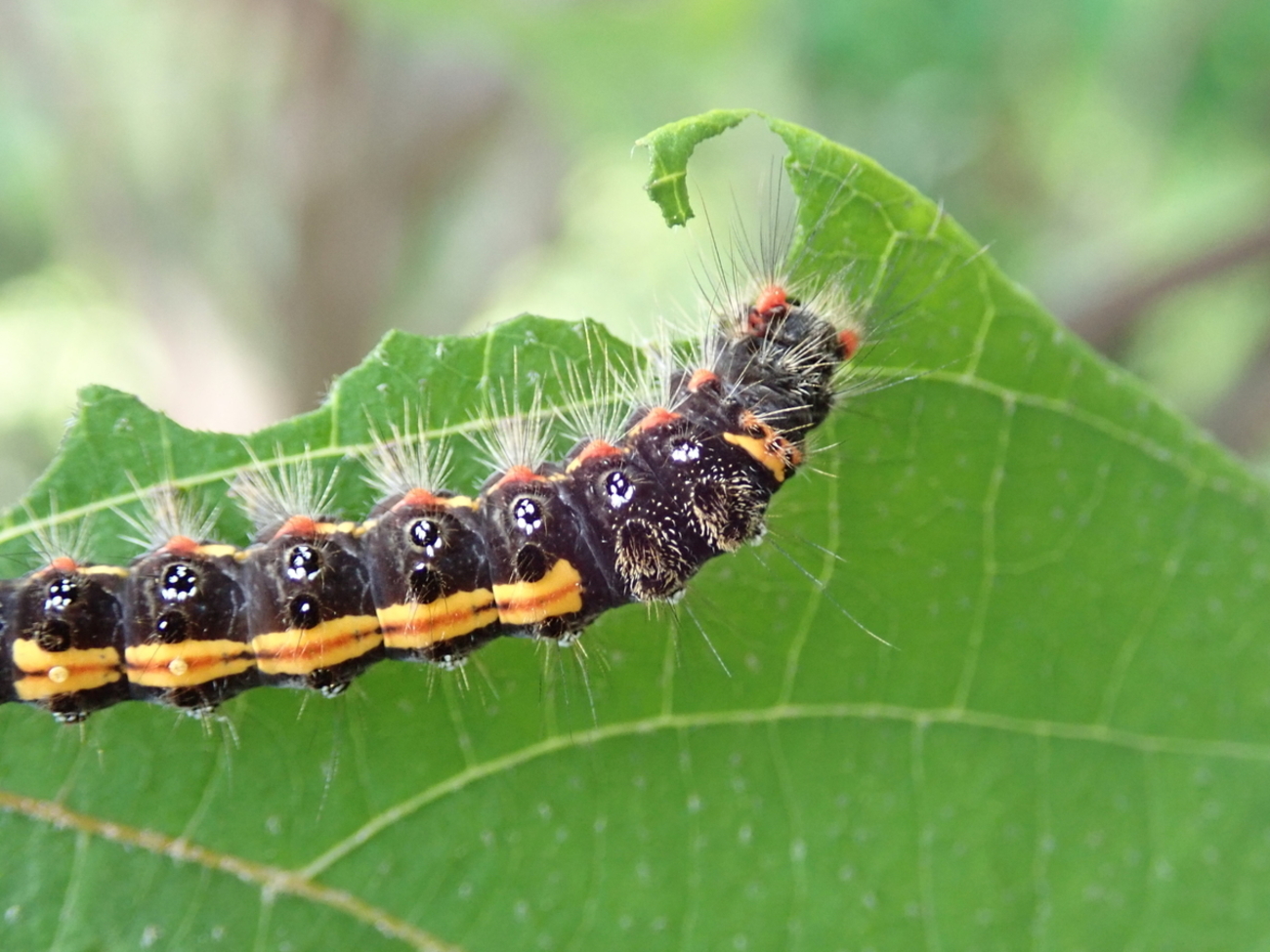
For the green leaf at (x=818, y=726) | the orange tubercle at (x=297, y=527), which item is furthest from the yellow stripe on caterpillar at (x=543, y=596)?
the orange tubercle at (x=297, y=527)

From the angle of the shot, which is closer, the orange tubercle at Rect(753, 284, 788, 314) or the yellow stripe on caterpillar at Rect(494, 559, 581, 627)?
the yellow stripe on caterpillar at Rect(494, 559, 581, 627)

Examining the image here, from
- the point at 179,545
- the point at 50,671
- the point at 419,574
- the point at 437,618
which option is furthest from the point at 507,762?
the point at 50,671

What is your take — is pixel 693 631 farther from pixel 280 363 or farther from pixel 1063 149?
pixel 1063 149

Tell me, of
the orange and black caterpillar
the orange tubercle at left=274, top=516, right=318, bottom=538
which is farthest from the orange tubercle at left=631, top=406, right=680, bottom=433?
the orange tubercle at left=274, top=516, right=318, bottom=538

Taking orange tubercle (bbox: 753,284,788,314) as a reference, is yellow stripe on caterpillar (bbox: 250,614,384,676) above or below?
below

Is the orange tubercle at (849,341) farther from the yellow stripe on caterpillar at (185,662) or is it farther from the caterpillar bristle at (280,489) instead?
the yellow stripe on caterpillar at (185,662)

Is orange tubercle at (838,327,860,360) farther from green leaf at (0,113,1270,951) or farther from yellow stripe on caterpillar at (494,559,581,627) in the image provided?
yellow stripe on caterpillar at (494,559,581,627)
